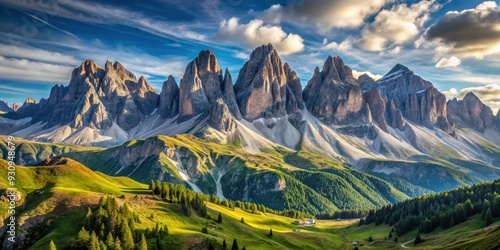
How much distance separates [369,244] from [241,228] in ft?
206

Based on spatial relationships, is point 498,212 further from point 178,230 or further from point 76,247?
point 76,247

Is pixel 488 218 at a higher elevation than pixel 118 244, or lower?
lower

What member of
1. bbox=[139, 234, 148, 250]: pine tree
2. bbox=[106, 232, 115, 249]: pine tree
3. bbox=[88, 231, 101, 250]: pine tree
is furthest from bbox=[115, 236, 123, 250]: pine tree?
bbox=[88, 231, 101, 250]: pine tree

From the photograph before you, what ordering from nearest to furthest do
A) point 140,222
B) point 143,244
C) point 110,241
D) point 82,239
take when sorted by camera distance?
point 82,239
point 110,241
point 143,244
point 140,222

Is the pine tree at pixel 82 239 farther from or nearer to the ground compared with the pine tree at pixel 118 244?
farther from the ground

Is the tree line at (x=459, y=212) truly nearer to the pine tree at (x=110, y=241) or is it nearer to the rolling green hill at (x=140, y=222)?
the rolling green hill at (x=140, y=222)

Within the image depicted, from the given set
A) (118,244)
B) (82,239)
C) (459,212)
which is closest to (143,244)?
(118,244)

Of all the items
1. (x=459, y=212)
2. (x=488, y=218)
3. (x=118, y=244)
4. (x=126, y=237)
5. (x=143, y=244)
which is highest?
(x=126, y=237)

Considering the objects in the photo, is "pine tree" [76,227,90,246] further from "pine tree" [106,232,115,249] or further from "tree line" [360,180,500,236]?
"tree line" [360,180,500,236]

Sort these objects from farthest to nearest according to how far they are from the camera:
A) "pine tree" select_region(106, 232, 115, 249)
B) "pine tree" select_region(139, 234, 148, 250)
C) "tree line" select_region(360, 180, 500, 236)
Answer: "tree line" select_region(360, 180, 500, 236), "pine tree" select_region(139, 234, 148, 250), "pine tree" select_region(106, 232, 115, 249)

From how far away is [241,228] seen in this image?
143 metres

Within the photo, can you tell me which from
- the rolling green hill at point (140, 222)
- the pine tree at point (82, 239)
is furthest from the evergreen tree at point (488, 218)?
the pine tree at point (82, 239)

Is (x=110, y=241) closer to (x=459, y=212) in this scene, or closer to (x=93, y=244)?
(x=93, y=244)

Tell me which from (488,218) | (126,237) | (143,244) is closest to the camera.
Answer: (143,244)
